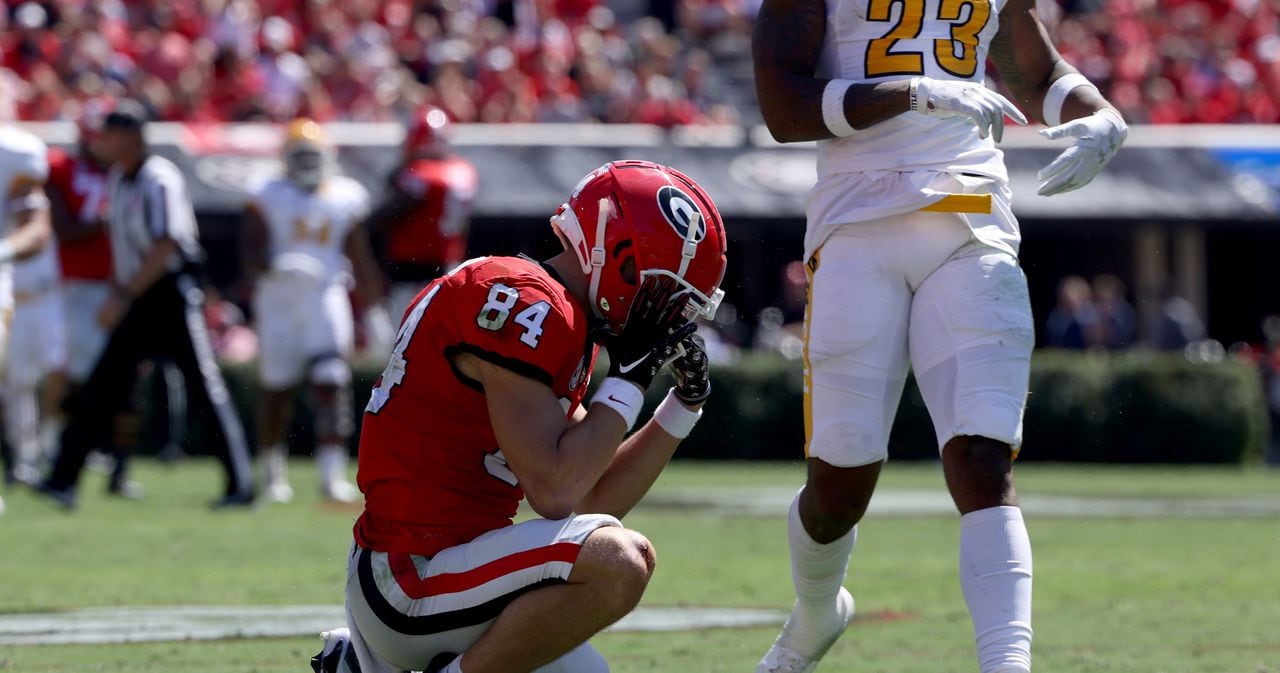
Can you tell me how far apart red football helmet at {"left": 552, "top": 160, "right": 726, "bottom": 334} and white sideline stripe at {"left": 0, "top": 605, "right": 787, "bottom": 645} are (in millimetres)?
2185

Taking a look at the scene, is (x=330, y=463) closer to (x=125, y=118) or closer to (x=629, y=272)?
(x=125, y=118)

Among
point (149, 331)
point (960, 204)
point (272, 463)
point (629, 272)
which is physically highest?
point (960, 204)

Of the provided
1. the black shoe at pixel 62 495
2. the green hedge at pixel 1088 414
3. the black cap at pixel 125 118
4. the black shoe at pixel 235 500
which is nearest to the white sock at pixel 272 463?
the black shoe at pixel 235 500

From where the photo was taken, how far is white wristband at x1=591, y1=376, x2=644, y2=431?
13.1 feet

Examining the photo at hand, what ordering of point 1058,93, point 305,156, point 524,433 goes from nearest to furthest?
point 524,433 < point 1058,93 < point 305,156

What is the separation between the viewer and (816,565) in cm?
475

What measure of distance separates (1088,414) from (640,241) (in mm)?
12514

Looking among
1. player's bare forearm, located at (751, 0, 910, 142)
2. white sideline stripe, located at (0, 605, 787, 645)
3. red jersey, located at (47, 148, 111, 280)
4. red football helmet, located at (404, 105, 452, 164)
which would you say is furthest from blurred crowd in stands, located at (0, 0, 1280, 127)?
player's bare forearm, located at (751, 0, 910, 142)

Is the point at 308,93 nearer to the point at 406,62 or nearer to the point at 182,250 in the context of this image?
the point at 406,62

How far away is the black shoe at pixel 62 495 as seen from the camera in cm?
1002

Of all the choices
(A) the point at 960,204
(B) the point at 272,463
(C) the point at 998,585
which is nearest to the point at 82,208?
(B) the point at 272,463

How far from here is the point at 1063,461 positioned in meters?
16.2

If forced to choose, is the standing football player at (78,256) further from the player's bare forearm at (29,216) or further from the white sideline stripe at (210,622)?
the white sideline stripe at (210,622)

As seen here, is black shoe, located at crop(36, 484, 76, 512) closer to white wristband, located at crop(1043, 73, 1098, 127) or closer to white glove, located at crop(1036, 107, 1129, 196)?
white wristband, located at crop(1043, 73, 1098, 127)
